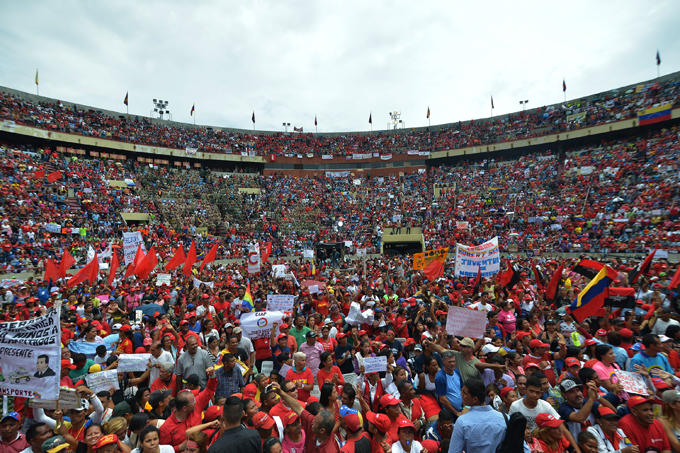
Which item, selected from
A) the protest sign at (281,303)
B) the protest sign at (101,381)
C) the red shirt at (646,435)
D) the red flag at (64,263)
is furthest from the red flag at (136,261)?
the red shirt at (646,435)

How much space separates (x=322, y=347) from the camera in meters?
6.09

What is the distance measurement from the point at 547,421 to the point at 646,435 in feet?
3.24

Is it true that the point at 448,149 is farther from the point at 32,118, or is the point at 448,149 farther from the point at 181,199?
the point at 32,118

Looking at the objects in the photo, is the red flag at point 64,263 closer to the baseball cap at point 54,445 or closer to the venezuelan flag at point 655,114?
the baseball cap at point 54,445

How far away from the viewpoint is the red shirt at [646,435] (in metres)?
3.34

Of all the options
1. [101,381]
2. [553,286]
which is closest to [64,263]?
[101,381]

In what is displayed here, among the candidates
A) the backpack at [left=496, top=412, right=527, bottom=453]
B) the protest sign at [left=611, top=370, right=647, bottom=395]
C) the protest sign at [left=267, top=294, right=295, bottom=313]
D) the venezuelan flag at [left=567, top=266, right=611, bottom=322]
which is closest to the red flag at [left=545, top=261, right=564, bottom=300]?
the venezuelan flag at [left=567, top=266, right=611, bottom=322]

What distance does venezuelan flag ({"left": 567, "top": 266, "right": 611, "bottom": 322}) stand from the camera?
22.5 feet

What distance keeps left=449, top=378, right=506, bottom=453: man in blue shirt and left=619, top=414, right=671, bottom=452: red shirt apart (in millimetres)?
1362

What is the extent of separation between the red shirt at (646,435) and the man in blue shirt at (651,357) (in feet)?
4.36

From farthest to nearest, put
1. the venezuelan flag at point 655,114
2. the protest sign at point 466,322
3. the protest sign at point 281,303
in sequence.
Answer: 1. the venezuelan flag at point 655,114
2. the protest sign at point 281,303
3. the protest sign at point 466,322

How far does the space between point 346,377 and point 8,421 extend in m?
4.17

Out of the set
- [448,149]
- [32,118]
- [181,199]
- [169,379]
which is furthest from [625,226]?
[32,118]

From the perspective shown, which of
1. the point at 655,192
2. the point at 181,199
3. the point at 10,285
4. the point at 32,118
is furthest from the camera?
the point at 181,199
